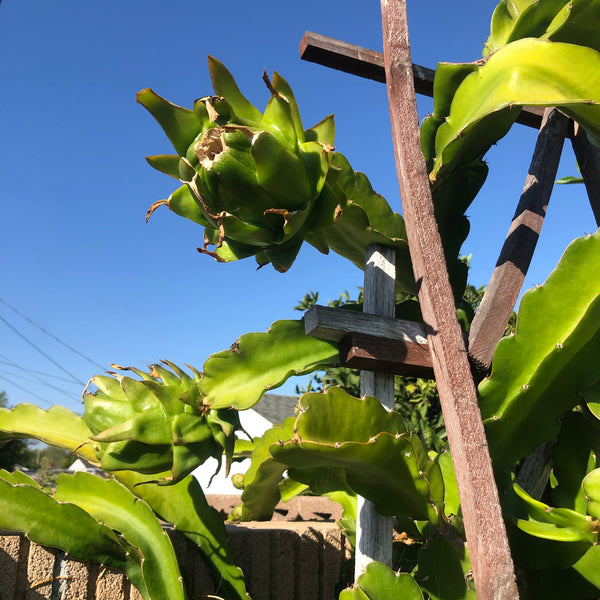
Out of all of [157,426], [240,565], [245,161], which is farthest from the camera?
[240,565]

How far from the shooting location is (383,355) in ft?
3.77

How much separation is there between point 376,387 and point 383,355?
0.11 meters

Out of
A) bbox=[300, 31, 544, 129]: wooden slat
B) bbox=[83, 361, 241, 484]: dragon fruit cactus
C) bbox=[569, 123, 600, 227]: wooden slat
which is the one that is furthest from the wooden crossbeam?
bbox=[569, 123, 600, 227]: wooden slat

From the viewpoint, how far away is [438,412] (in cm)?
Answer: 286

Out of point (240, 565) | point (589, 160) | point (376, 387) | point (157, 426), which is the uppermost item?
point (589, 160)

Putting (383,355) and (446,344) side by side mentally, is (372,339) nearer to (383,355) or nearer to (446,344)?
(383,355)

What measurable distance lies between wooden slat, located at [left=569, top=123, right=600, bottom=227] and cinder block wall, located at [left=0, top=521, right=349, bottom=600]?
1230 millimetres

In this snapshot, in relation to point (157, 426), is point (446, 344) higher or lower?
higher

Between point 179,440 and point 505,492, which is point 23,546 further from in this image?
point 505,492

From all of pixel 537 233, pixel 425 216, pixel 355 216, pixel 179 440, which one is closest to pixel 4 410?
pixel 179 440

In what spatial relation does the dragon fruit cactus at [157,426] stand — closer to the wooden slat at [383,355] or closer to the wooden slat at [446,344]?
the wooden slat at [383,355]

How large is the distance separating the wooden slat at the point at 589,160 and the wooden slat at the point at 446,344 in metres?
0.73

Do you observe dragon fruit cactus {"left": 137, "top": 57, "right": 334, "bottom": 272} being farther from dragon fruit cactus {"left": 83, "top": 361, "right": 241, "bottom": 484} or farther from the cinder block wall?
the cinder block wall

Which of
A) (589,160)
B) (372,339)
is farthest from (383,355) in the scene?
(589,160)
